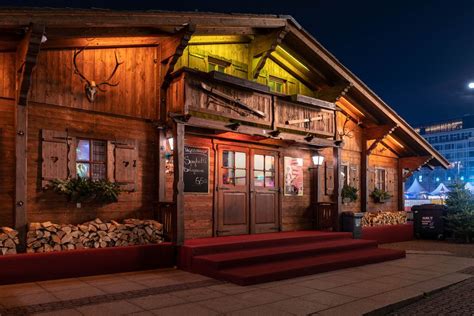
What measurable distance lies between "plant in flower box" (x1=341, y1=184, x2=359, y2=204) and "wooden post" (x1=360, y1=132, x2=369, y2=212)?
100 centimetres

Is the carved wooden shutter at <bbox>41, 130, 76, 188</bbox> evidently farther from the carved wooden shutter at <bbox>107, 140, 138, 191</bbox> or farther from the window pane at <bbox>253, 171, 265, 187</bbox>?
the window pane at <bbox>253, 171, 265, 187</bbox>

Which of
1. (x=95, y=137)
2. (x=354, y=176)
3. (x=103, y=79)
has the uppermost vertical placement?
(x=103, y=79)

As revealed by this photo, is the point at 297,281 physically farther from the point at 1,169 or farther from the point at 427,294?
the point at 1,169

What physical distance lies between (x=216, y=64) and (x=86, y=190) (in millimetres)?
4999

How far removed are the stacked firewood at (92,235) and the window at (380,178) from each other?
405 inches

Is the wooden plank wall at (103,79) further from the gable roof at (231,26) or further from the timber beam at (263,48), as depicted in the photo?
the timber beam at (263,48)

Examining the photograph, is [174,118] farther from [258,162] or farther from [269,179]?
[269,179]

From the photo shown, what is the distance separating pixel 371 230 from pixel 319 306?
27.9ft

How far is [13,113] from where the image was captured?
8125 millimetres

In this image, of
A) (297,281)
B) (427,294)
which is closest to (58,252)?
(297,281)

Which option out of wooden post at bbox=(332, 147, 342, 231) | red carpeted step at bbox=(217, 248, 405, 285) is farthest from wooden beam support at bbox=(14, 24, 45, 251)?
wooden post at bbox=(332, 147, 342, 231)

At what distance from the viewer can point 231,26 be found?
1031cm

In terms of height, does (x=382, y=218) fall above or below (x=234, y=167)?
below

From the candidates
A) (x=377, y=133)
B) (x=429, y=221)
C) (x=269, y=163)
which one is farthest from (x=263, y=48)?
(x=429, y=221)
